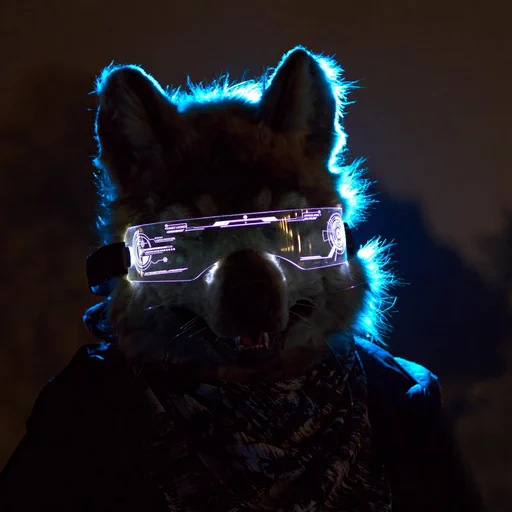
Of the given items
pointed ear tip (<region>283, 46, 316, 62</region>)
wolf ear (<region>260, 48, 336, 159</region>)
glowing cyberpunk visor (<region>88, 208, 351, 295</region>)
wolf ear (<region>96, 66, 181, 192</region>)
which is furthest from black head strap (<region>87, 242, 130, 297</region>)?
pointed ear tip (<region>283, 46, 316, 62</region>)

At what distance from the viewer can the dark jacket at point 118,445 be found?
0.93 metres

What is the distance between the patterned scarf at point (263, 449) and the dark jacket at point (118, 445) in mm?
45

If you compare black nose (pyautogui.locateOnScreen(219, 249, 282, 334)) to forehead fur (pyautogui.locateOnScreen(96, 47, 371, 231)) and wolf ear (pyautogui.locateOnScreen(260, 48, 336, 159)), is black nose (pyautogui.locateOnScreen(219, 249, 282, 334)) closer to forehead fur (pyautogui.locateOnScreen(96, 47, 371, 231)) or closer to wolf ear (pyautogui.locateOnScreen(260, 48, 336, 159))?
forehead fur (pyautogui.locateOnScreen(96, 47, 371, 231))

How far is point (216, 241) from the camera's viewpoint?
983mm

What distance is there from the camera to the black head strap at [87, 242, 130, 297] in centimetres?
104

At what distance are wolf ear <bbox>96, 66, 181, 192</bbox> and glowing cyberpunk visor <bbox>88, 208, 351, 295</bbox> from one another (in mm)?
115

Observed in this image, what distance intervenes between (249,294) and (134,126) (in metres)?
0.40

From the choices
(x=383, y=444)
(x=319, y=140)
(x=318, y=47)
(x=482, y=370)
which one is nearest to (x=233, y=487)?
(x=383, y=444)

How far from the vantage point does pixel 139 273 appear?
103cm

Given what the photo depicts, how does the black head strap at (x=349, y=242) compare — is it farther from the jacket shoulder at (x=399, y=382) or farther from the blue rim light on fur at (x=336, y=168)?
the jacket shoulder at (x=399, y=382)

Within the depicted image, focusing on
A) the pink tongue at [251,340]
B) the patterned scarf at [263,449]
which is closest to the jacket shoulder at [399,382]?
the patterned scarf at [263,449]

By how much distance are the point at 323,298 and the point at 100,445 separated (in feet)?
1.66

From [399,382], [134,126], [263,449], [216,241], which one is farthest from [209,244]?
[399,382]

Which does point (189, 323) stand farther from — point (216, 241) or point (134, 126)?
point (134, 126)
